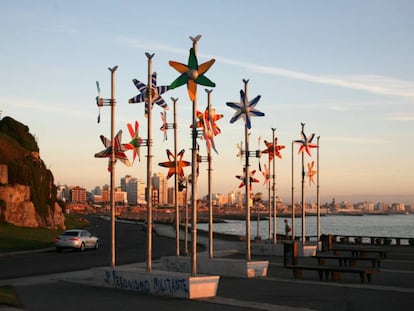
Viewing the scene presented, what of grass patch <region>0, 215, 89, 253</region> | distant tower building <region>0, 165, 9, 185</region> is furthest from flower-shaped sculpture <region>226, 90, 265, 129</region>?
distant tower building <region>0, 165, 9, 185</region>

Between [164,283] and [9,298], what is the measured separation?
4.12m

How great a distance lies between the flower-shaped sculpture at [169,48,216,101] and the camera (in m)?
16.5

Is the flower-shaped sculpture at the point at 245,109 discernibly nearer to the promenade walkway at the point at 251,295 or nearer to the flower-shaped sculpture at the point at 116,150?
the flower-shaped sculpture at the point at 116,150

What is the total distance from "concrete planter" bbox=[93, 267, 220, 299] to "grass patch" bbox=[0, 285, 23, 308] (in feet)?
9.82

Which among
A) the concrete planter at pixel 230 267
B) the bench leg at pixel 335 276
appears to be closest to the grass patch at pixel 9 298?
the concrete planter at pixel 230 267

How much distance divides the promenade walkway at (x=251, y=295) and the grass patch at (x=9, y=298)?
9.0 inches

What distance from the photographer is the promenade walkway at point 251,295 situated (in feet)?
49.6

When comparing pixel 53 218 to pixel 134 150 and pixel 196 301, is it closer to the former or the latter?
pixel 134 150

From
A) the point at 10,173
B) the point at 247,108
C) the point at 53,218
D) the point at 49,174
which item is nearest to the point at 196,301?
the point at 247,108

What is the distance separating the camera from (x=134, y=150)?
19891 millimetres

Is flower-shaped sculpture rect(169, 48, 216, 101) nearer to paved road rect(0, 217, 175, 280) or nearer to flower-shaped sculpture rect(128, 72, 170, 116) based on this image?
flower-shaped sculpture rect(128, 72, 170, 116)

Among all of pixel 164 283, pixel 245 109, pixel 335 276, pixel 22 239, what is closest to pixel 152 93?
pixel 245 109

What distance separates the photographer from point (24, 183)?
54.1 m

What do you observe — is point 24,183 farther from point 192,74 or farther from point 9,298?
point 192,74
